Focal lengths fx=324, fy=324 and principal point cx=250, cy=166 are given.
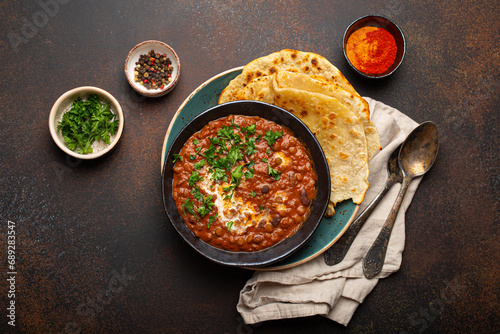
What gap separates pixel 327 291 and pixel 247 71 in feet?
8.34

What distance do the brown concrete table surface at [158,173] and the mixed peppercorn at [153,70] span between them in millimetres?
181

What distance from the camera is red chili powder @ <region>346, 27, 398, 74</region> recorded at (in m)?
3.83

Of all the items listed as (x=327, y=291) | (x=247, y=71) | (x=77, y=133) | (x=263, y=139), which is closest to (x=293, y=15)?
(x=247, y=71)

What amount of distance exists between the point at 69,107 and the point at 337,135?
3060 mm

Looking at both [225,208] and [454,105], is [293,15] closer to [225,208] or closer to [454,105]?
[454,105]

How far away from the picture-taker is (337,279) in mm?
3596

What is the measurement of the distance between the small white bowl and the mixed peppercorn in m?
0.41

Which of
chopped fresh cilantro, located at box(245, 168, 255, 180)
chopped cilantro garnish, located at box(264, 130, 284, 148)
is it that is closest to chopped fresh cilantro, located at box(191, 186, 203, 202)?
chopped fresh cilantro, located at box(245, 168, 255, 180)

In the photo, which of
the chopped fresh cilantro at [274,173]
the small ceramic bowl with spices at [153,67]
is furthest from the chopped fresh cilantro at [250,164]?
the small ceramic bowl with spices at [153,67]

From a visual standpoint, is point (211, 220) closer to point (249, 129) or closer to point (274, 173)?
point (274, 173)

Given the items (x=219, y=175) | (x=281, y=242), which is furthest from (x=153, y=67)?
(x=281, y=242)

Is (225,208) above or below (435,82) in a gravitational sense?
below

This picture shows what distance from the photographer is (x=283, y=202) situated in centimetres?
327

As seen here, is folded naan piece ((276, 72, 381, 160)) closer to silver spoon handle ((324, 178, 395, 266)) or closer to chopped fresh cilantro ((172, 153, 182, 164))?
silver spoon handle ((324, 178, 395, 266))
